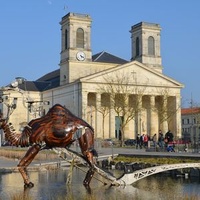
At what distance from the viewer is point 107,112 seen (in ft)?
256

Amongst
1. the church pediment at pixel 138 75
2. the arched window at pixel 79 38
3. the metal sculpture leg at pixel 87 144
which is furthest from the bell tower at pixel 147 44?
the metal sculpture leg at pixel 87 144

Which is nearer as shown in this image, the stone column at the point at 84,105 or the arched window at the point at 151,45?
the stone column at the point at 84,105

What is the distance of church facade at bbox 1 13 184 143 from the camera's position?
2975 inches

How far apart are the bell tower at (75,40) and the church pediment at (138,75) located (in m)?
5.30

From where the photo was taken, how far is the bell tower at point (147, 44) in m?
84.6

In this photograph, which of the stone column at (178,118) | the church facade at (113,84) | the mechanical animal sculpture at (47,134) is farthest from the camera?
the stone column at (178,118)

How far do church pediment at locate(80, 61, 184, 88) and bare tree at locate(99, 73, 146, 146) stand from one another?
1.65ft

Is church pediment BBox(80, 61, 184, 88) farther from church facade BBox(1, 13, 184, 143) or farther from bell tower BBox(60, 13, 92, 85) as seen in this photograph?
bell tower BBox(60, 13, 92, 85)

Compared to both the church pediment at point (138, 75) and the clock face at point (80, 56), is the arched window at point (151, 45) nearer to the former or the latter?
the church pediment at point (138, 75)

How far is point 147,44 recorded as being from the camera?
279 ft

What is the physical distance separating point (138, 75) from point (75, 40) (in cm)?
1257

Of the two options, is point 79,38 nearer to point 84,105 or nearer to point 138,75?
point 138,75

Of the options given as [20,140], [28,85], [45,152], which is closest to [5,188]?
[20,140]

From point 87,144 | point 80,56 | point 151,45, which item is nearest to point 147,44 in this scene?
point 151,45
